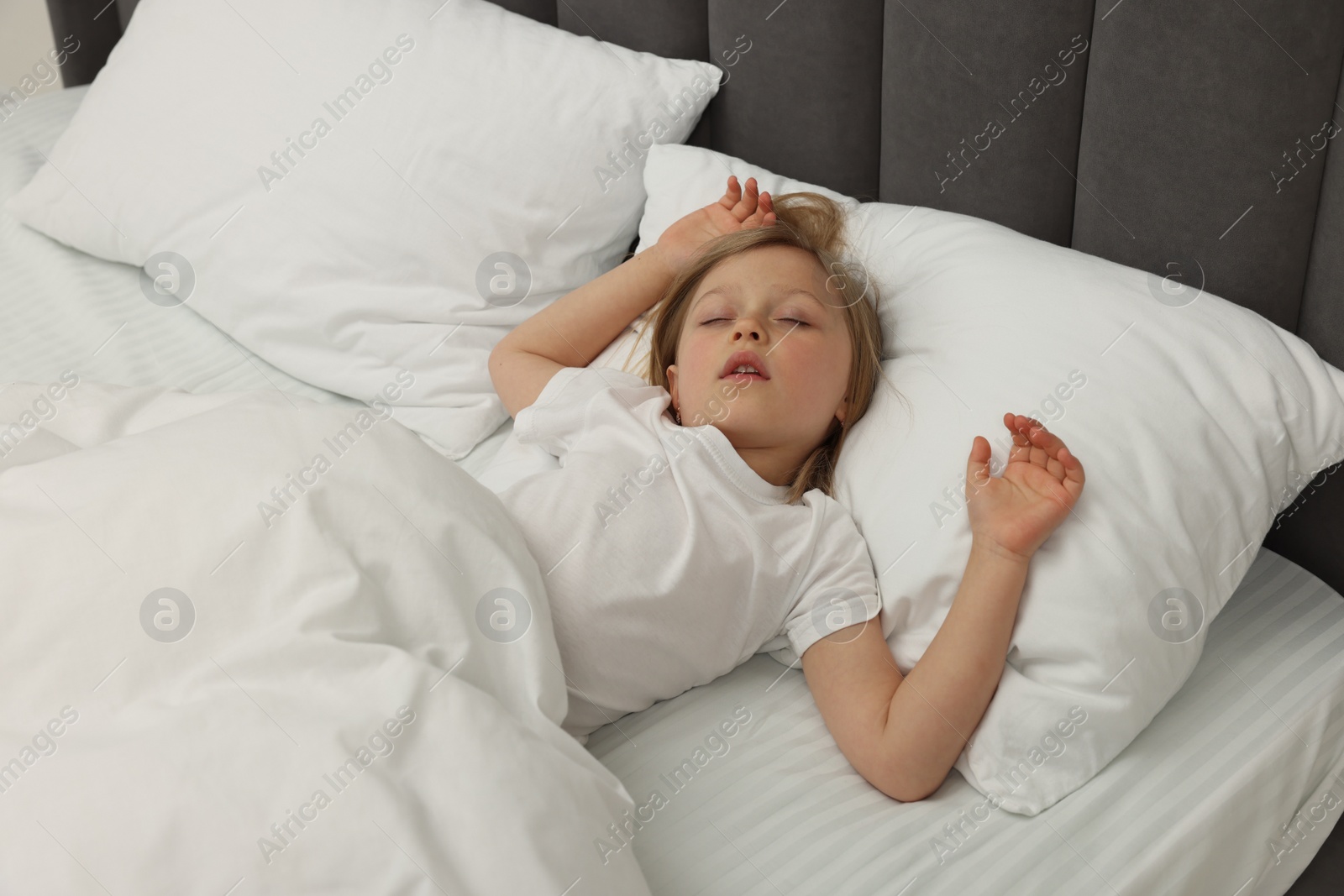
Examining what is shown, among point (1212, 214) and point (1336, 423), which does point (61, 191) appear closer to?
point (1212, 214)

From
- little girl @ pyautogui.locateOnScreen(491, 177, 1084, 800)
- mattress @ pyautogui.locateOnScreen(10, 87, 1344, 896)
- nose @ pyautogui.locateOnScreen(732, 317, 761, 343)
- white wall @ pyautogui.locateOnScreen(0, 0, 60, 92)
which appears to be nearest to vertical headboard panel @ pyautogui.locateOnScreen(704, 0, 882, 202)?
little girl @ pyautogui.locateOnScreen(491, 177, 1084, 800)

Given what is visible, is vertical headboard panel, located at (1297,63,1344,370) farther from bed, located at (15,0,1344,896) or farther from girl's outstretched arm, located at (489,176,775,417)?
girl's outstretched arm, located at (489,176,775,417)

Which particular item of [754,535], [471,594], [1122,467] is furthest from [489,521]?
[1122,467]

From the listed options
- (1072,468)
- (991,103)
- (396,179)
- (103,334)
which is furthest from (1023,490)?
(103,334)

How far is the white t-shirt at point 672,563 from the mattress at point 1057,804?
5 centimetres

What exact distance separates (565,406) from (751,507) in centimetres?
23

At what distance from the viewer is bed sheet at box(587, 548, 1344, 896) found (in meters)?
0.76

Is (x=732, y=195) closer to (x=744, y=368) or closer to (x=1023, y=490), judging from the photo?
(x=744, y=368)

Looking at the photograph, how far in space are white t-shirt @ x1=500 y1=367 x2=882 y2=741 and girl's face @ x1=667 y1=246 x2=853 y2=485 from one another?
0.13ft

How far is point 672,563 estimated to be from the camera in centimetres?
92

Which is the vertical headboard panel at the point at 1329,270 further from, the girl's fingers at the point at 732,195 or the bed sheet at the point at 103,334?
the bed sheet at the point at 103,334

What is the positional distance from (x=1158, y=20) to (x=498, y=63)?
2.48 feet

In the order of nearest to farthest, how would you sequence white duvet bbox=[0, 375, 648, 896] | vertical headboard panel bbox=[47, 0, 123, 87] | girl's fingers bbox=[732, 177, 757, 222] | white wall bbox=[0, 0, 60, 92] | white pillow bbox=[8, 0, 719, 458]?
1. white duvet bbox=[0, 375, 648, 896]
2. girl's fingers bbox=[732, 177, 757, 222]
3. white pillow bbox=[8, 0, 719, 458]
4. vertical headboard panel bbox=[47, 0, 123, 87]
5. white wall bbox=[0, 0, 60, 92]

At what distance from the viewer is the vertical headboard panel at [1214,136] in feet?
2.75
